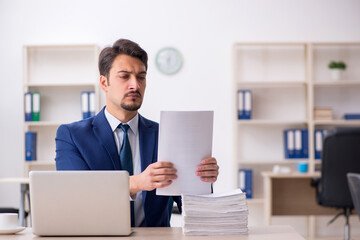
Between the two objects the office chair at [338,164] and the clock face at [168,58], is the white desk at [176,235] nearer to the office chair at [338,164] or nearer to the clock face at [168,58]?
the office chair at [338,164]

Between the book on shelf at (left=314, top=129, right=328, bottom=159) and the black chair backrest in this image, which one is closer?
the black chair backrest

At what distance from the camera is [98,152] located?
2195 millimetres

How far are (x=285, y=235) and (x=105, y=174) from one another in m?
0.63

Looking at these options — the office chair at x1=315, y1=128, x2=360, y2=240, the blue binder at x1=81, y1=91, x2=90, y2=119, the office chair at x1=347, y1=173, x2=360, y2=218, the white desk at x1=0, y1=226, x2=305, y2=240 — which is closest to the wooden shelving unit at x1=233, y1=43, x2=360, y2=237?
the office chair at x1=315, y1=128, x2=360, y2=240

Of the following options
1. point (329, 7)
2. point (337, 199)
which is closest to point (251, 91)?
point (329, 7)

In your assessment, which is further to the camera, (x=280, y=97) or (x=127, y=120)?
(x=280, y=97)

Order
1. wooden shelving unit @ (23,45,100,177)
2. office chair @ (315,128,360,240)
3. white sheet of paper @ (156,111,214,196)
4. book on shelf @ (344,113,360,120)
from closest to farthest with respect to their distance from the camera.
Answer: white sheet of paper @ (156,111,214,196), office chair @ (315,128,360,240), book on shelf @ (344,113,360,120), wooden shelving unit @ (23,45,100,177)

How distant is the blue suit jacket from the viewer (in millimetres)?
2182

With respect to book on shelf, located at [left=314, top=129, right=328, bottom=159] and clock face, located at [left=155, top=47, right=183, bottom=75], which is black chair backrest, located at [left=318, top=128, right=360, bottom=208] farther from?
clock face, located at [left=155, top=47, right=183, bottom=75]

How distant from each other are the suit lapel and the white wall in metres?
3.51

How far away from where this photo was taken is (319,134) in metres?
5.57

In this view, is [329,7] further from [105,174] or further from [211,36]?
[105,174]

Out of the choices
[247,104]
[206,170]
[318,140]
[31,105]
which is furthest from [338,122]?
[206,170]

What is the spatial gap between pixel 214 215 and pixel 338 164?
2.73 meters
